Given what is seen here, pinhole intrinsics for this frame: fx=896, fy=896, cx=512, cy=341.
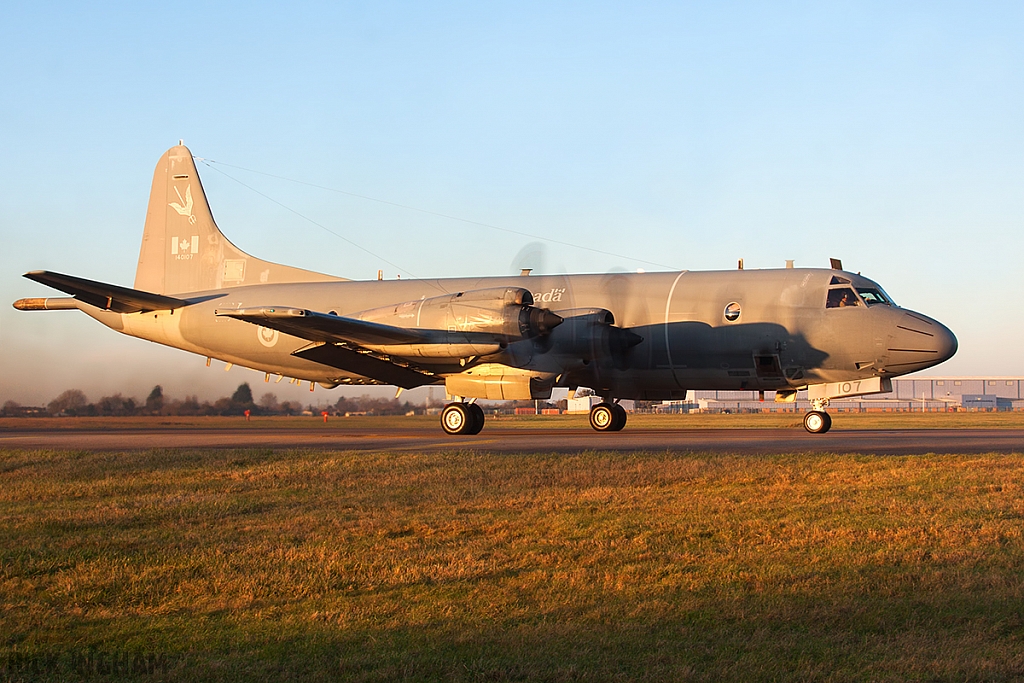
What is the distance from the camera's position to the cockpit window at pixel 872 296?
22922 millimetres

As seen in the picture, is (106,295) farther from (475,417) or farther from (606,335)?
(606,335)

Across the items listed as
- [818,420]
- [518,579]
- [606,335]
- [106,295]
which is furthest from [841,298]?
[106,295]

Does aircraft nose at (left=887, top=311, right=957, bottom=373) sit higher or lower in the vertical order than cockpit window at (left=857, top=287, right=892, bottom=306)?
lower

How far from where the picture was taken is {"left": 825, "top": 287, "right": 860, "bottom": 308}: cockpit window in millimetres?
22814

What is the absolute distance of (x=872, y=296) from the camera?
75.8ft

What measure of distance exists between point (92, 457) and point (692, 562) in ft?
45.0

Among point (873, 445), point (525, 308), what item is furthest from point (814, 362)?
point (525, 308)

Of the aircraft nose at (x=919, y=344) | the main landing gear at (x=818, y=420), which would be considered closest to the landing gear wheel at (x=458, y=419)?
the main landing gear at (x=818, y=420)

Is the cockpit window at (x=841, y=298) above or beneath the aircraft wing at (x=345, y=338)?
above

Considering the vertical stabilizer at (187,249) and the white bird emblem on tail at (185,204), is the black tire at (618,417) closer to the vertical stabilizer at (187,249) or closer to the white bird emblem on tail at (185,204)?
the vertical stabilizer at (187,249)

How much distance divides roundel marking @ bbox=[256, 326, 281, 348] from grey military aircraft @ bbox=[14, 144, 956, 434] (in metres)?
0.06

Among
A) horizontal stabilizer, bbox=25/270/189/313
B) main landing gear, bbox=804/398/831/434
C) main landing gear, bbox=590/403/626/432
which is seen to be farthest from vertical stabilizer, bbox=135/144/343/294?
main landing gear, bbox=804/398/831/434

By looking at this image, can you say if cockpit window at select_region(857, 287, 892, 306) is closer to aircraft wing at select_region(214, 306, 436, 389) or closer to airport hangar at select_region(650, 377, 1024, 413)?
aircraft wing at select_region(214, 306, 436, 389)

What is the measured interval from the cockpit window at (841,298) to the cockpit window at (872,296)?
0.25 meters
